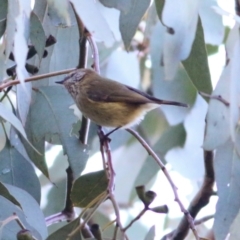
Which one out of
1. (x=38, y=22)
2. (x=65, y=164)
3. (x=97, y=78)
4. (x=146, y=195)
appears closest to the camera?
(x=146, y=195)

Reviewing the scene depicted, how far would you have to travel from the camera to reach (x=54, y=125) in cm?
157

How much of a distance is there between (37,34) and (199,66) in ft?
1.49

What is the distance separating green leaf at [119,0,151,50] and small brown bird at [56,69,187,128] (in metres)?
0.41

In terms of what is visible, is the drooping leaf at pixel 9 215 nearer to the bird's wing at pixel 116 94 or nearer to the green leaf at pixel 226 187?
the green leaf at pixel 226 187

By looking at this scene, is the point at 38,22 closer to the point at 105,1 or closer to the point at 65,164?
the point at 105,1

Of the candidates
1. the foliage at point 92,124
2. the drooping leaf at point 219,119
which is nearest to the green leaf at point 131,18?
the foliage at point 92,124

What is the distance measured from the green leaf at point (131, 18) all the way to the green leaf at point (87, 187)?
33cm

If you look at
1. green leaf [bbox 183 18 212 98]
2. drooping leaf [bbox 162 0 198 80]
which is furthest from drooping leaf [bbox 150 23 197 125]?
drooping leaf [bbox 162 0 198 80]

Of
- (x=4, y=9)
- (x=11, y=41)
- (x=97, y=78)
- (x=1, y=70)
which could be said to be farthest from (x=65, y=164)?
(x=11, y=41)

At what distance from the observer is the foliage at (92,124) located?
4.22 ft

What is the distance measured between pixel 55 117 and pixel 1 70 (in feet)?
0.98

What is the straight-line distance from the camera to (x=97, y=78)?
203 cm

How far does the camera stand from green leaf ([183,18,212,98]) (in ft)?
5.48

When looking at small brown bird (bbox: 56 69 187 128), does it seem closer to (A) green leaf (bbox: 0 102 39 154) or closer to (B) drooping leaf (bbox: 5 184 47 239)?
(B) drooping leaf (bbox: 5 184 47 239)
